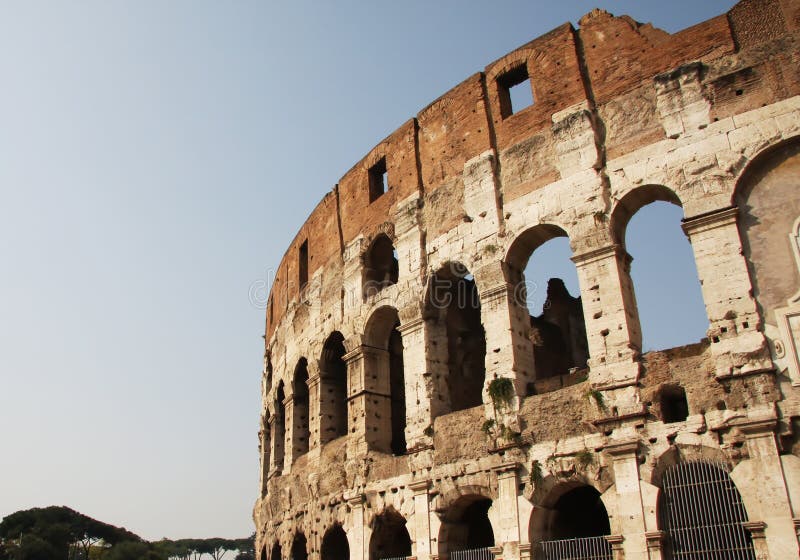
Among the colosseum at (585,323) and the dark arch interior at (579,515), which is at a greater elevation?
the colosseum at (585,323)

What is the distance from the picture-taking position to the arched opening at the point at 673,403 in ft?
27.5

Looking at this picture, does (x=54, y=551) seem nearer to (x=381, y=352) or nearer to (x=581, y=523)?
(x=381, y=352)

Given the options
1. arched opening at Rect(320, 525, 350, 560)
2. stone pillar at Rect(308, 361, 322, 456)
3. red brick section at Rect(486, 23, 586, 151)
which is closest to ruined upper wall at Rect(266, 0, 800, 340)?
red brick section at Rect(486, 23, 586, 151)

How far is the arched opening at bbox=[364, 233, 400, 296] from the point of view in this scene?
13.1 m

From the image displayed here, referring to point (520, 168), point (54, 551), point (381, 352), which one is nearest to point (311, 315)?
point (381, 352)

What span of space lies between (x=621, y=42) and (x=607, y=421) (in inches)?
207

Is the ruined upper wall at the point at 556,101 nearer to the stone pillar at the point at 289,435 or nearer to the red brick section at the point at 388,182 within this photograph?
the red brick section at the point at 388,182

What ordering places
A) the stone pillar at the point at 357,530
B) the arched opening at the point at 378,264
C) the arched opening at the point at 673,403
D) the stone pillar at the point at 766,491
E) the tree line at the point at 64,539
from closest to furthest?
the stone pillar at the point at 766,491 < the arched opening at the point at 673,403 < the stone pillar at the point at 357,530 < the arched opening at the point at 378,264 < the tree line at the point at 64,539

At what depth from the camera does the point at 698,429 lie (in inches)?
315

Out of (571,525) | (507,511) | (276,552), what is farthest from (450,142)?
(276,552)

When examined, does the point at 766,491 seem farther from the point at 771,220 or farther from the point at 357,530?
the point at 357,530

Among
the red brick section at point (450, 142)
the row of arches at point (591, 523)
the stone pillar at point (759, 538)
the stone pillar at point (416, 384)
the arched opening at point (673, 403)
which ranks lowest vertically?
the stone pillar at point (759, 538)

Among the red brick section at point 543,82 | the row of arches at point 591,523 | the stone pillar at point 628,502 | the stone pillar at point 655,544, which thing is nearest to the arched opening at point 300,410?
the row of arches at point 591,523

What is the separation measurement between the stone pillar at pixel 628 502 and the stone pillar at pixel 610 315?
79 centimetres
